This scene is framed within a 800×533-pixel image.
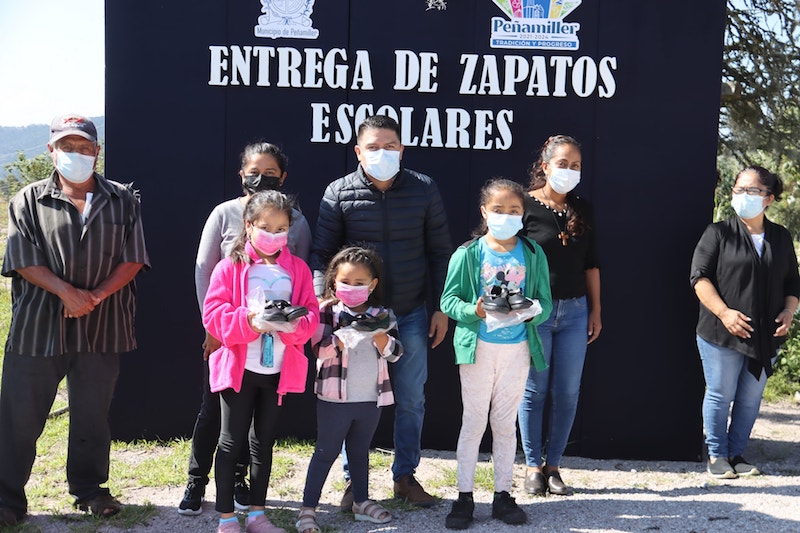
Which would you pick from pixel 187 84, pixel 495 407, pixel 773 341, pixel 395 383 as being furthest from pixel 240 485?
pixel 773 341

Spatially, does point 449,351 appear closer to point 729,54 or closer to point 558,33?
point 558,33

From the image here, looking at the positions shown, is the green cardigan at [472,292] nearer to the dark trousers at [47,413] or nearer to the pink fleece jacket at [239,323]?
the pink fleece jacket at [239,323]

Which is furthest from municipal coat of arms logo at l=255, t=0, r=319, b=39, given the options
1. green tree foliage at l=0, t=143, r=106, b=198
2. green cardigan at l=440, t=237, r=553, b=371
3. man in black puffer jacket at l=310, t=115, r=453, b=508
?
green tree foliage at l=0, t=143, r=106, b=198

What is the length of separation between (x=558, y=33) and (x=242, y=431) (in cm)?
303

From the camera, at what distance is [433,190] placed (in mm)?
3928

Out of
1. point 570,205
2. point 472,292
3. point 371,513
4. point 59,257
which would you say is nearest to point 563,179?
point 570,205

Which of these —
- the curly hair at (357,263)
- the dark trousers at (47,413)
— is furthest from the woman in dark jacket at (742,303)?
the dark trousers at (47,413)

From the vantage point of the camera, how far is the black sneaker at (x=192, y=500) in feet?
12.6

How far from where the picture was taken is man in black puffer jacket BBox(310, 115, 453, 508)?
376cm

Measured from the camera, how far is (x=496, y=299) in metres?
3.44

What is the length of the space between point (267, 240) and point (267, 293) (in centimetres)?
24

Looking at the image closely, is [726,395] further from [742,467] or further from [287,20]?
[287,20]

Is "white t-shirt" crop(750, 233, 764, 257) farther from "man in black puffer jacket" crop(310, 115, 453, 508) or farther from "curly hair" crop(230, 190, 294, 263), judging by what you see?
"curly hair" crop(230, 190, 294, 263)

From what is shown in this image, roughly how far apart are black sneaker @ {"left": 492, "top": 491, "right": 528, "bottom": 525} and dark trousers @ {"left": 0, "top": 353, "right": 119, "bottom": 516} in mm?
1959
